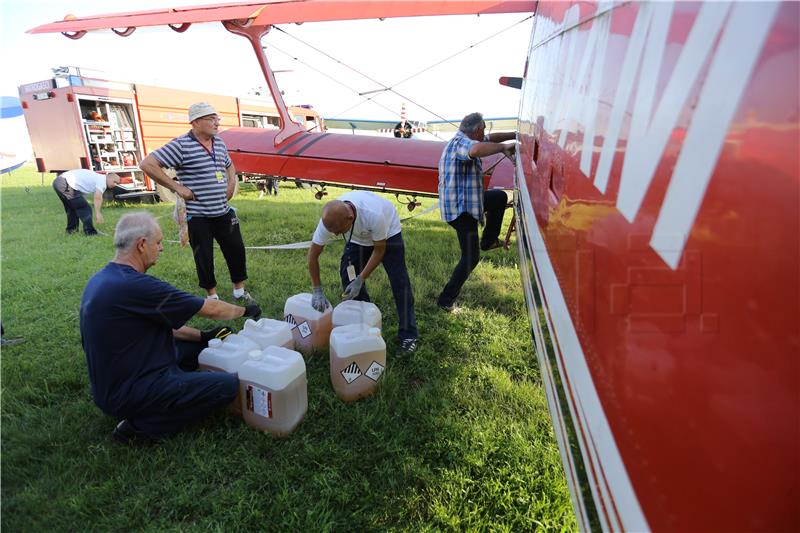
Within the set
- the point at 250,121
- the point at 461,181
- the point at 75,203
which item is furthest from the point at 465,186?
the point at 250,121

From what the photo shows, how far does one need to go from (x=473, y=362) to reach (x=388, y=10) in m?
4.55

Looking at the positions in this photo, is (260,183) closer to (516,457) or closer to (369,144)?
(369,144)

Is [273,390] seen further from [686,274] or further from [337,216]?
[686,274]

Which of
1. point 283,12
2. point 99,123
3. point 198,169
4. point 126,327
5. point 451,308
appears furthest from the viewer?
point 99,123

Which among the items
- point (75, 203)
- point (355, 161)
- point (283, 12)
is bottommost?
point (75, 203)

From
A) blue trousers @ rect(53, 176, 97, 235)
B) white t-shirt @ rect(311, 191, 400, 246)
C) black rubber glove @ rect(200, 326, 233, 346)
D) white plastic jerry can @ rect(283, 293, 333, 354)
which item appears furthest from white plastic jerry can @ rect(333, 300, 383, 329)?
blue trousers @ rect(53, 176, 97, 235)

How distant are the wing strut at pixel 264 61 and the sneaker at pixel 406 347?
17.3 feet

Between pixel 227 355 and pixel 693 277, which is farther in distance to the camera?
pixel 227 355

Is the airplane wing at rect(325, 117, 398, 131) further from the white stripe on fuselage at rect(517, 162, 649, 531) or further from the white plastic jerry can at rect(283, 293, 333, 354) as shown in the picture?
the white stripe on fuselage at rect(517, 162, 649, 531)

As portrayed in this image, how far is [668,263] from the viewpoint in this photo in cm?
72

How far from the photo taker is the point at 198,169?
3.84 m

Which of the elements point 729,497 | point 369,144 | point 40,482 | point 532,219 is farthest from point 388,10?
point 729,497

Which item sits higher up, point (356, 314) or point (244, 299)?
point (356, 314)

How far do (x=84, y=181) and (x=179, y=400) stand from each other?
23.2 ft
